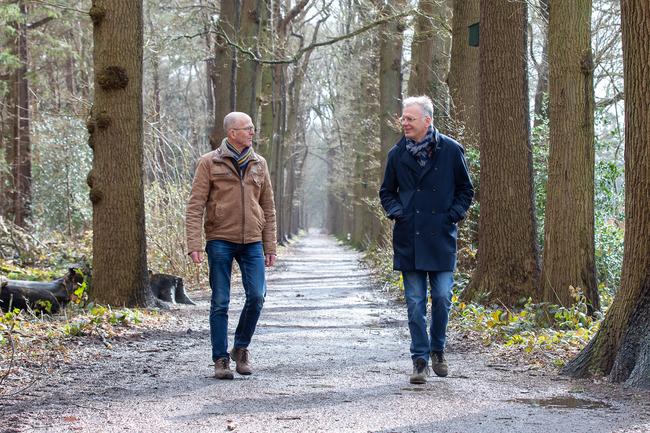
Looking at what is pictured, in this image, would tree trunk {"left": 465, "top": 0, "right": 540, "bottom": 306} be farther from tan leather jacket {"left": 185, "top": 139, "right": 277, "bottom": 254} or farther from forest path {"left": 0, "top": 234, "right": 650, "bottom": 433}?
tan leather jacket {"left": 185, "top": 139, "right": 277, "bottom": 254}

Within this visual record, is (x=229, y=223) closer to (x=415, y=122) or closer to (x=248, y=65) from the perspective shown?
(x=415, y=122)

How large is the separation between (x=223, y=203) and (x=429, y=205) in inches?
64.9

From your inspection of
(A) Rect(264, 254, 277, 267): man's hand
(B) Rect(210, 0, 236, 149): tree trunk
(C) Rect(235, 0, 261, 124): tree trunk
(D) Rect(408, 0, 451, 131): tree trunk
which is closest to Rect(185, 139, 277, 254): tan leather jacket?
(A) Rect(264, 254, 277, 267): man's hand

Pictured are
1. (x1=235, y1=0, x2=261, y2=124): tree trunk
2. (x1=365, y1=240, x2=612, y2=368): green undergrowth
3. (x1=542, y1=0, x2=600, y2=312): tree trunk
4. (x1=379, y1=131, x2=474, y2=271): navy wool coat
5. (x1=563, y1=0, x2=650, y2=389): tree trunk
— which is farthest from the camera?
(x1=235, y1=0, x2=261, y2=124): tree trunk

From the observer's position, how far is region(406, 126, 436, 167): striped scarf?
7.05 meters

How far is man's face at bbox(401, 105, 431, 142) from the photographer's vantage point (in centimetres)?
701

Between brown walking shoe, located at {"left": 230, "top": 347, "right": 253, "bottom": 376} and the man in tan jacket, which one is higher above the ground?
the man in tan jacket

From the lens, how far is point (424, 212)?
275 inches

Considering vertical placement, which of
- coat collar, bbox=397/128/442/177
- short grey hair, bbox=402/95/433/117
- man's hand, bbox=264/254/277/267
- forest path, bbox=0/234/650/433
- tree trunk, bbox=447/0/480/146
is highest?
tree trunk, bbox=447/0/480/146

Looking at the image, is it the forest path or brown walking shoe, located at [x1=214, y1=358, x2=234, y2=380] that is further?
brown walking shoe, located at [x1=214, y1=358, x2=234, y2=380]

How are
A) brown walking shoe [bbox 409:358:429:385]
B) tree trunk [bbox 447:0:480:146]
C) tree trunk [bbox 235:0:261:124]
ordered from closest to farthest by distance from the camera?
brown walking shoe [bbox 409:358:429:385], tree trunk [bbox 447:0:480:146], tree trunk [bbox 235:0:261:124]

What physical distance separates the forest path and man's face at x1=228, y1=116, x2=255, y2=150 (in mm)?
1896

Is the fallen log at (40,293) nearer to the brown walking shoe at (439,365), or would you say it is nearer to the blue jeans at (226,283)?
the blue jeans at (226,283)

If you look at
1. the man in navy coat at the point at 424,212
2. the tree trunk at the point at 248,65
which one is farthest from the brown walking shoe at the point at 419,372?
the tree trunk at the point at 248,65
